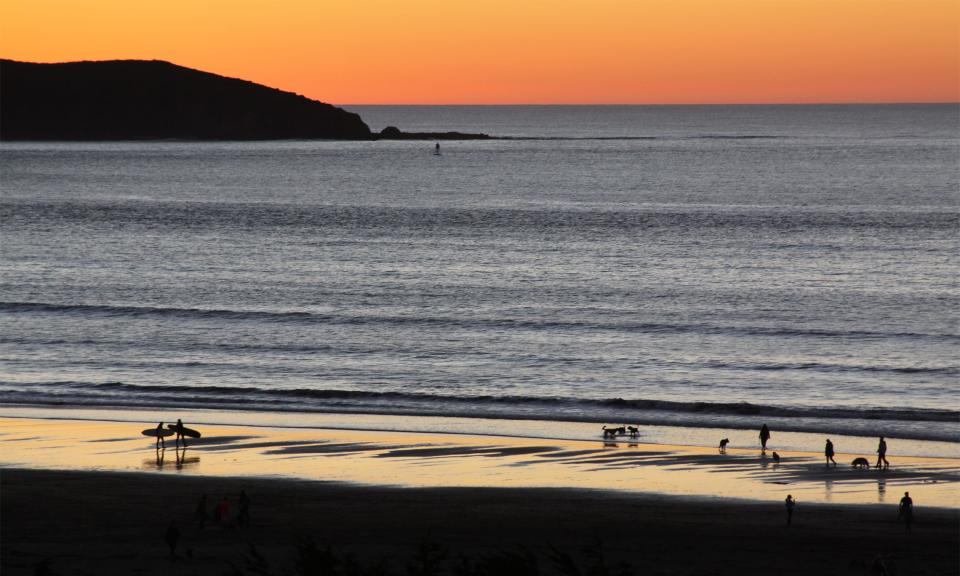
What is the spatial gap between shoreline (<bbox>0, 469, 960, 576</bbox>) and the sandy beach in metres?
0.06

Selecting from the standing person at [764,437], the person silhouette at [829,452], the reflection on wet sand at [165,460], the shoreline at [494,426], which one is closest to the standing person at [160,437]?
the reflection on wet sand at [165,460]

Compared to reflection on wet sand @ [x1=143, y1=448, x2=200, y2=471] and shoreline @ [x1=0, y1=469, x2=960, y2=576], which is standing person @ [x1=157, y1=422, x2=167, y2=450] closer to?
reflection on wet sand @ [x1=143, y1=448, x2=200, y2=471]

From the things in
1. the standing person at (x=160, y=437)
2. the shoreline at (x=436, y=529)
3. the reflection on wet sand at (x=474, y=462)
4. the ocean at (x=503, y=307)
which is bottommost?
the shoreline at (x=436, y=529)

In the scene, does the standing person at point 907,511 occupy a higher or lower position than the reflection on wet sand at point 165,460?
lower

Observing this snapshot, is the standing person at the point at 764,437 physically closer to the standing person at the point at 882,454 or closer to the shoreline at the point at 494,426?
the shoreline at the point at 494,426

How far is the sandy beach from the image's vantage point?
2372cm

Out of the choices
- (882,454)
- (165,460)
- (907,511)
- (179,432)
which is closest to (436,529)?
(907,511)

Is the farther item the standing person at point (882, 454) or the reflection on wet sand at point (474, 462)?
the standing person at point (882, 454)

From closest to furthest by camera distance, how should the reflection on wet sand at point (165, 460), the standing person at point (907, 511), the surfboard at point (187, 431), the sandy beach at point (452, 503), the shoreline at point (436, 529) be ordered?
the shoreline at point (436, 529), the sandy beach at point (452, 503), the standing person at point (907, 511), the reflection on wet sand at point (165, 460), the surfboard at point (187, 431)

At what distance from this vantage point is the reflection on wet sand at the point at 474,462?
30.0 meters

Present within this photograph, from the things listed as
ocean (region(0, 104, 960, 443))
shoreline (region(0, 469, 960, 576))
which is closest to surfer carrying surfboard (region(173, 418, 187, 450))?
shoreline (region(0, 469, 960, 576))

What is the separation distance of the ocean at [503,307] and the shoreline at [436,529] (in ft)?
34.4

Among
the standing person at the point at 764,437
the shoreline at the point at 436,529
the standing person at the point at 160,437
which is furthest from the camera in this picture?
the standing person at the point at 764,437

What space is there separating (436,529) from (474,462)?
274 inches
